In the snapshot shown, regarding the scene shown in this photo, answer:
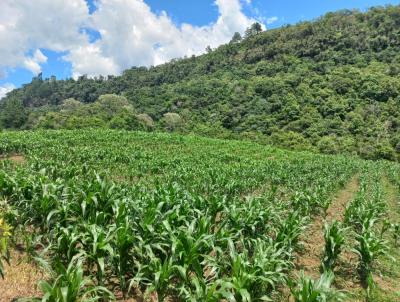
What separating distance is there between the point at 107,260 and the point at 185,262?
120 centimetres

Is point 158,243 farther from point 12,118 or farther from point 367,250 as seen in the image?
point 12,118

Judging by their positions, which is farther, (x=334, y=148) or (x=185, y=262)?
(x=334, y=148)

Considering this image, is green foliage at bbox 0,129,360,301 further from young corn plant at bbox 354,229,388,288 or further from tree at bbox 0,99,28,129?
tree at bbox 0,99,28,129

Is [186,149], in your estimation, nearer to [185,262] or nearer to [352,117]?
[185,262]

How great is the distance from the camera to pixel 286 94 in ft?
227

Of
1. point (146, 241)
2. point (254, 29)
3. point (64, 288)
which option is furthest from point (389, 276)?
point (254, 29)

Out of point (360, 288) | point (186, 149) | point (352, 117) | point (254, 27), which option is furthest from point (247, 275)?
point (254, 27)

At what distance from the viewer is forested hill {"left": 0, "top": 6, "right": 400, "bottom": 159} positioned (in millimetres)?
54438

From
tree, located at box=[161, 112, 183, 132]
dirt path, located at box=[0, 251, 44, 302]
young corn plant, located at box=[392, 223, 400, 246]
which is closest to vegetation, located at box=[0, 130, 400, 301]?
dirt path, located at box=[0, 251, 44, 302]

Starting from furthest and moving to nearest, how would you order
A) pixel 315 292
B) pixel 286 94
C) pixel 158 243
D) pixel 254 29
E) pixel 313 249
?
pixel 254 29 < pixel 286 94 < pixel 313 249 < pixel 158 243 < pixel 315 292

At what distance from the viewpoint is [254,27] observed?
124500 millimetres

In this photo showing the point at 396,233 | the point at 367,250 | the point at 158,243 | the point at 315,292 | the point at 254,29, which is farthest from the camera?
the point at 254,29

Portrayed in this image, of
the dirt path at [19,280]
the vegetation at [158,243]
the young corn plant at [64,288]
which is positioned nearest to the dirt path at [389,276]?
the vegetation at [158,243]

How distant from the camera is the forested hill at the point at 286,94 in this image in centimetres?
5444
